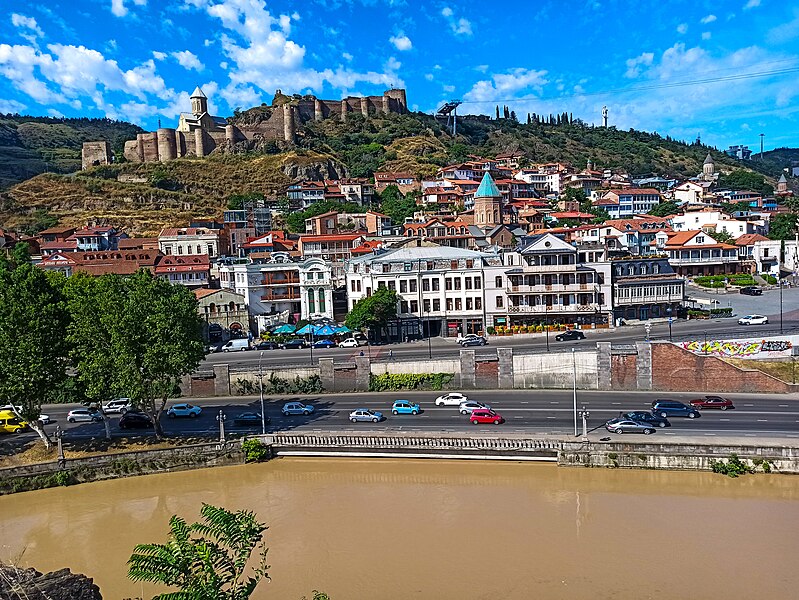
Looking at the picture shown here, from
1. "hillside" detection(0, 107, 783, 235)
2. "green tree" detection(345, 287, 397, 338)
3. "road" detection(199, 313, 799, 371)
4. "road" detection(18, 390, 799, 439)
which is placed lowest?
"road" detection(18, 390, 799, 439)

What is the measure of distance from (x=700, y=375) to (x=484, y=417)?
13.6m

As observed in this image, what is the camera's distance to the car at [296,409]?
111 feet

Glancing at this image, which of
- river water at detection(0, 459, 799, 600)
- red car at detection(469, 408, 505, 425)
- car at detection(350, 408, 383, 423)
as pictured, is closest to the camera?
river water at detection(0, 459, 799, 600)

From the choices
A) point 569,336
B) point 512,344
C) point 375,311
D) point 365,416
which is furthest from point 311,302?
point 365,416

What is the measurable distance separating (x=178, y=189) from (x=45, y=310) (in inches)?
3451

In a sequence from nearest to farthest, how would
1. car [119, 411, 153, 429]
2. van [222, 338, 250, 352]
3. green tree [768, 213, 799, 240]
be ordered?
1. car [119, 411, 153, 429]
2. van [222, 338, 250, 352]
3. green tree [768, 213, 799, 240]

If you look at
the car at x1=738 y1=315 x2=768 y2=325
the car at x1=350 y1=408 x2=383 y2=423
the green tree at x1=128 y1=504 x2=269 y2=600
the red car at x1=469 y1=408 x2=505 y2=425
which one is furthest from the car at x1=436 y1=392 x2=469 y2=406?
the car at x1=738 y1=315 x2=768 y2=325

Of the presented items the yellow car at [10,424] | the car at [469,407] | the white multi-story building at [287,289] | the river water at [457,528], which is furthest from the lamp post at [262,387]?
the yellow car at [10,424]

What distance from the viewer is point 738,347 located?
3628cm

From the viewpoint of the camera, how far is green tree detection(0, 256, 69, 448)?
27188 mm

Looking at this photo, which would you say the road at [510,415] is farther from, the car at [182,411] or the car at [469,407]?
the car at [469,407]

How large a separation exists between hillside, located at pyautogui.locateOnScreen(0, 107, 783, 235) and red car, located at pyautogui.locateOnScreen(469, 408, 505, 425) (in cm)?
7633

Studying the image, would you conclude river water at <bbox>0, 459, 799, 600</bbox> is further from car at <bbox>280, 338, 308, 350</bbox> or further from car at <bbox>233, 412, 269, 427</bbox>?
car at <bbox>280, 338, 308, 350</bbox>

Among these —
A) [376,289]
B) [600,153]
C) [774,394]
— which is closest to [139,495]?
[376,289]
